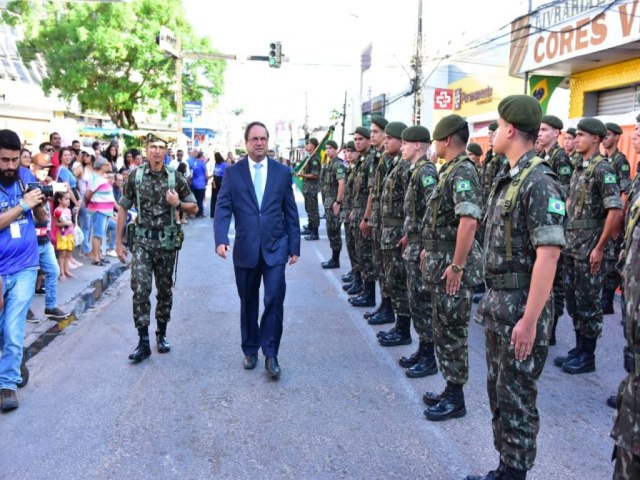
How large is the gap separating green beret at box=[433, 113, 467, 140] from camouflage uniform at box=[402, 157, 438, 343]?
77 centimetres

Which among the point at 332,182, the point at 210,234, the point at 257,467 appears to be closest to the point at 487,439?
the point at 257,467

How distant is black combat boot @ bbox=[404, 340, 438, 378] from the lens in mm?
4836

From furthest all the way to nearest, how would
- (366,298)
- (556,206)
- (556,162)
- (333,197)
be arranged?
(333,197) → (366,298) → (556,162) → (556,206)

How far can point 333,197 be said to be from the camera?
10836mm

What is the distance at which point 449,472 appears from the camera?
3320 mm

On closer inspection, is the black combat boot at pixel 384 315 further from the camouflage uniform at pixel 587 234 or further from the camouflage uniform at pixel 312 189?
the camouflage uniform at pixel 312 189

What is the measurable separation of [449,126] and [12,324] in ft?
11.4

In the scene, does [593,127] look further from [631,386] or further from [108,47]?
[108,47]

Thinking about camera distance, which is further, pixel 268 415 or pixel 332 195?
pixel 332 195

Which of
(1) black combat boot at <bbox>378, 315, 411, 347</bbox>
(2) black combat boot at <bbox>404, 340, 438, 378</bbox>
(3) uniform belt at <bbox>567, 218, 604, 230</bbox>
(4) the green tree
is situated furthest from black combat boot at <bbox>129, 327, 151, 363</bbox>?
(4) the green tree

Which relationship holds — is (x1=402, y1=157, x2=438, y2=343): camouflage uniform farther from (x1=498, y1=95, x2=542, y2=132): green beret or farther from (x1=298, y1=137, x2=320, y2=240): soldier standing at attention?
(x1=298, y1=137, x2=320, y2=240): soldier standing at attention

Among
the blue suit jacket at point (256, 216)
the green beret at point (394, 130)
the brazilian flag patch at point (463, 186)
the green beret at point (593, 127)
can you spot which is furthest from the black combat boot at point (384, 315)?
the brazilian flag patch at point (463, 186)

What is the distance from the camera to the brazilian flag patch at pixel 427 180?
4867mm

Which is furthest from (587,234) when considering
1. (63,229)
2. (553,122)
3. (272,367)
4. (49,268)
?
(63,229)
